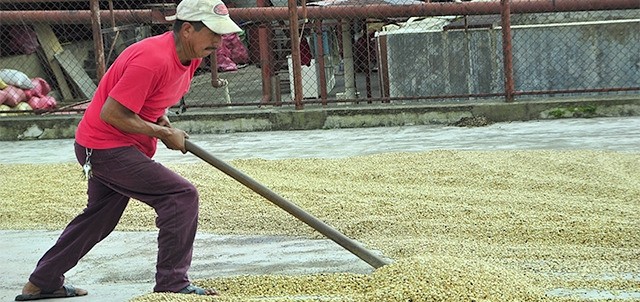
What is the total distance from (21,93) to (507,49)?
6.76m

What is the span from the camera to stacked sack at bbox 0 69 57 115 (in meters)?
15.2

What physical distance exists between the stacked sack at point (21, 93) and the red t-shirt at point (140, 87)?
9415 millimetres

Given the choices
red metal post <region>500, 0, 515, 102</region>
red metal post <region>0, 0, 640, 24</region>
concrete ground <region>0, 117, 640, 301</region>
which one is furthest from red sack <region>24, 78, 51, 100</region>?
red metal post <region>500, 0, 515, 102</region>

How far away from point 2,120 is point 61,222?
5739 millimetres

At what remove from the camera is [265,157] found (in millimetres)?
11312

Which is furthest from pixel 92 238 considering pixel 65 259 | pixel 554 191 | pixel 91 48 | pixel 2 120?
pixel 91 48

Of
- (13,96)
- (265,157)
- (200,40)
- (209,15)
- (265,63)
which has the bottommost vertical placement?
(265,157)

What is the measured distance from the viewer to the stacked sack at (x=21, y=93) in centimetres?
1518

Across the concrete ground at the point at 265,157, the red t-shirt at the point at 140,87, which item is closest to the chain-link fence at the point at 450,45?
the concrete ground at the point at 265,157

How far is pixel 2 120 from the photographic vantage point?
13875mm

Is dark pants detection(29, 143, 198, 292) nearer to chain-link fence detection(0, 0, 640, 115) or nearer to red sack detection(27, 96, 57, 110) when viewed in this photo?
chain-link fence detection(0, 0, 640, 115)

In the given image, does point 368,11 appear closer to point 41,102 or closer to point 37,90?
point 41,102

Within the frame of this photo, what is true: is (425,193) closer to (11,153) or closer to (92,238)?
(92,238)

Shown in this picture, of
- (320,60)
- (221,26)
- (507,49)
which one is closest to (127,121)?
(221,26)
